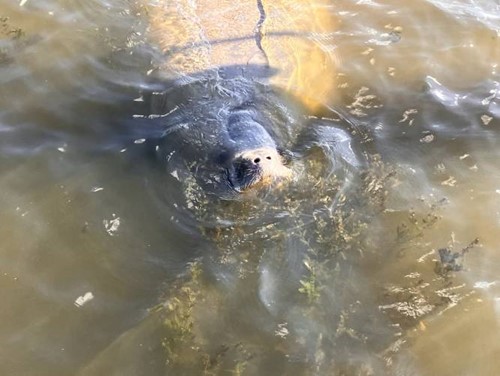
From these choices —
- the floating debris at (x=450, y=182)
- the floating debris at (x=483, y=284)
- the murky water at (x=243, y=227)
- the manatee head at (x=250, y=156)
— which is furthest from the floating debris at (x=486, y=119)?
the manatee head at (x=250, y=156)

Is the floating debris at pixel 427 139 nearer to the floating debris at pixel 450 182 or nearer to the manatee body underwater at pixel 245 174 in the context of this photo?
the floating debris at pixel 450 182

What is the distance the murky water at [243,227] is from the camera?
3.06 metres

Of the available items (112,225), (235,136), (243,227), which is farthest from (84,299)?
(235,136)

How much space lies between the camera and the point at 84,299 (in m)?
3.17

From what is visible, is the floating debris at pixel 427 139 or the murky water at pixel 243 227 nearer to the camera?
the murky water at pixel 243 227

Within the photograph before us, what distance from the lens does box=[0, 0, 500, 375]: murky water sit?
3059 mm

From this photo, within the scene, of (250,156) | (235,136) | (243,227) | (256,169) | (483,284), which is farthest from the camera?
(235,136)

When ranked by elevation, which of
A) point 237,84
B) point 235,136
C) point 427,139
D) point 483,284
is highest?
point 237,84

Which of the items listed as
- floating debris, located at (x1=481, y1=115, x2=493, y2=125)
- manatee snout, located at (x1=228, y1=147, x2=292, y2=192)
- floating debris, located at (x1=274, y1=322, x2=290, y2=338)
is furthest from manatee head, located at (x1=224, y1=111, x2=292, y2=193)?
floating debris, located at (x1=481, y1=115, x2=493, y2=125)

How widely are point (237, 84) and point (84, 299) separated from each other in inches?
92.3

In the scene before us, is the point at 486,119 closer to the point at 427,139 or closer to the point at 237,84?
the point at 427,139

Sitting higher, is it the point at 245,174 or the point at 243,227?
the point at 245,174

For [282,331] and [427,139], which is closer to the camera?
[282,331]

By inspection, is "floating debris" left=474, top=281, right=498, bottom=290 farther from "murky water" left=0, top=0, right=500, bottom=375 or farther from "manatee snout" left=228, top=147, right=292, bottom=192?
"manatee snout" left=228, top=147, right=292, bottom=192
